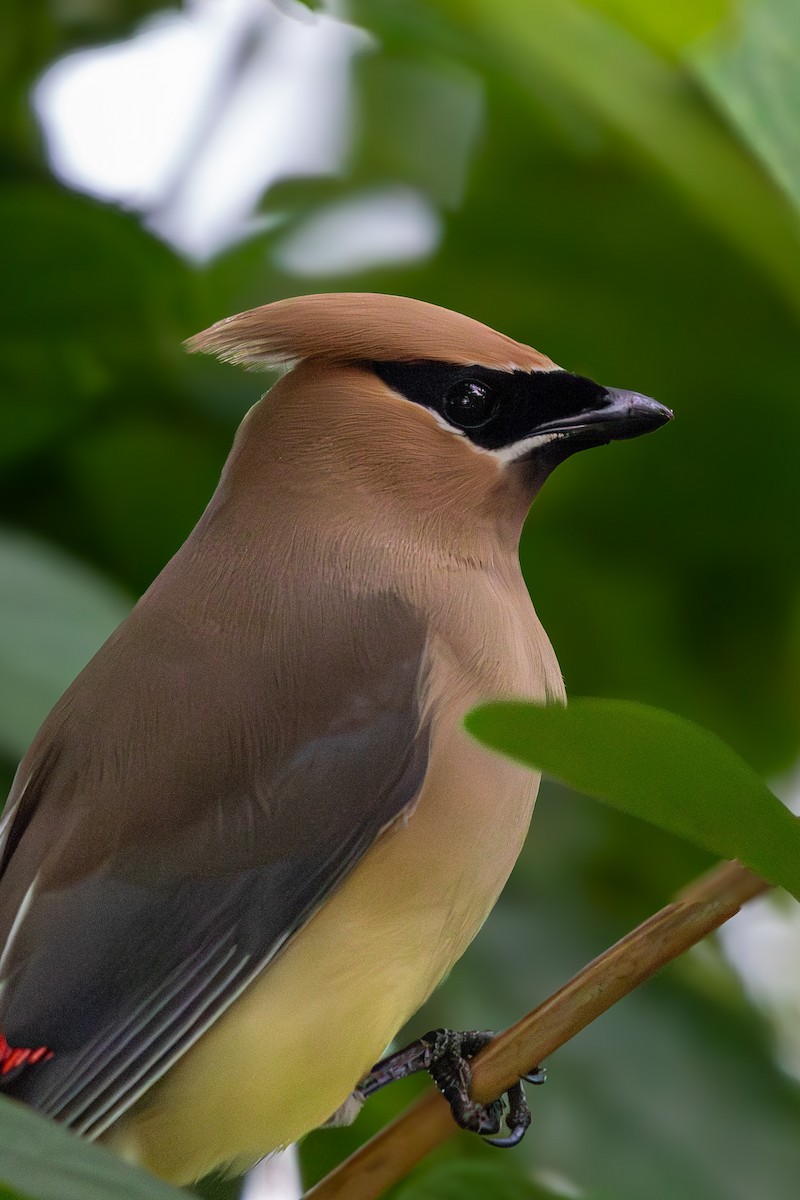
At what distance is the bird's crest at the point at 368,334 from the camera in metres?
2.05

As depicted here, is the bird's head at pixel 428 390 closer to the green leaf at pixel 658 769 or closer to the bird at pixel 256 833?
the bird at pixel 256 833

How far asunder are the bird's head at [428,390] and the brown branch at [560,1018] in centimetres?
73

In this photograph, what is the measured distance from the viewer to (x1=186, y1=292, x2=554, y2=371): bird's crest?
80.8 inches

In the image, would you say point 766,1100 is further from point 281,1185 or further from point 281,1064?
point 281,1064

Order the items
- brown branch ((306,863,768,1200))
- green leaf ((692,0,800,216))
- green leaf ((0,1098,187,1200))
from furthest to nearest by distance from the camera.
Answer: green leaf ((692,0,800,216)), brown branch ((306,863,768,1200)), green leaf ((0,1098,187,1200))

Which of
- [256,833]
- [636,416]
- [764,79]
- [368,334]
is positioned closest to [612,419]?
[636,416]

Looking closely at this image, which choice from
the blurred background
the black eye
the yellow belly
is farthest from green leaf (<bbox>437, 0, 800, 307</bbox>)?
the yellow belly

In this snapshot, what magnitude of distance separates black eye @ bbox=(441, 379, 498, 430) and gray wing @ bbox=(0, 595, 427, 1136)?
37cm

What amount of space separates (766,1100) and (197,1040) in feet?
3.61

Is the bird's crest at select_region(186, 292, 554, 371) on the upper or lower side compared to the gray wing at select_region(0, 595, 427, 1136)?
upper

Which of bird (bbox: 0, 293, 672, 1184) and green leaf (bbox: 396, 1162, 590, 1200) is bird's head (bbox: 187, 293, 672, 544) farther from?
green leaf (bbox: 396, 1162, 590, 1200)

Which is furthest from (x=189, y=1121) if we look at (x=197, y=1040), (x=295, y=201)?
(x=295, y=201)

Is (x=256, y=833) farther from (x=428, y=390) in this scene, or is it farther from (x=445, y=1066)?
(x=428, y=390)

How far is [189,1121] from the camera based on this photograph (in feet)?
6.36
